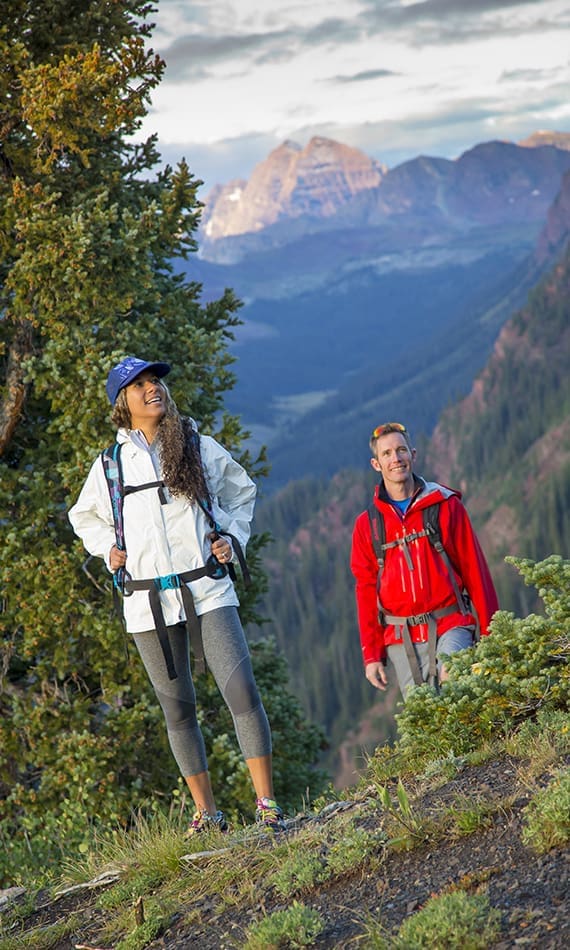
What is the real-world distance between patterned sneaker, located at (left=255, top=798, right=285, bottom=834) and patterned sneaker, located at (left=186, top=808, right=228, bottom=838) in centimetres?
26

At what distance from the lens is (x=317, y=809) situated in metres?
6.16

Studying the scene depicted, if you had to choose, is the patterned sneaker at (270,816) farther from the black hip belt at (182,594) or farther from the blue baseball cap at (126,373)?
the blue baseball cap at (126,373)

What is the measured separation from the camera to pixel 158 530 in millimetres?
6297

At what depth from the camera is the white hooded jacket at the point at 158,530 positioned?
629 centimetres

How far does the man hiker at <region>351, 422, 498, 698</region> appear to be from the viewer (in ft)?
22.8

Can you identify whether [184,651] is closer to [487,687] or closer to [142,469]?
[142,469]

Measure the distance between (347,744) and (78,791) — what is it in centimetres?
14002

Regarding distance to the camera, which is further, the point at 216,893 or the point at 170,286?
the point at 170,286

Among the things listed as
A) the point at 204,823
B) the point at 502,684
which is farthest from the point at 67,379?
the point at 502,684

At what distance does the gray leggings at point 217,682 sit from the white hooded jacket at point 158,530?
0.13 meters

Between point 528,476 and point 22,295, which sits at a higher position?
point 22,295

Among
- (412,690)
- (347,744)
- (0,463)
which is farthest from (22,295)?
(347,744)

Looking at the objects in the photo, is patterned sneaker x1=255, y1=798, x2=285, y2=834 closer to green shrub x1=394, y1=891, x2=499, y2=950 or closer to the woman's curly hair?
the woman's curly hair

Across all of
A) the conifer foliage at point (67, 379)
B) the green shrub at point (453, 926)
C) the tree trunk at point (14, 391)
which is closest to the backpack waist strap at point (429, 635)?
the green shrub at point (453, 926)
